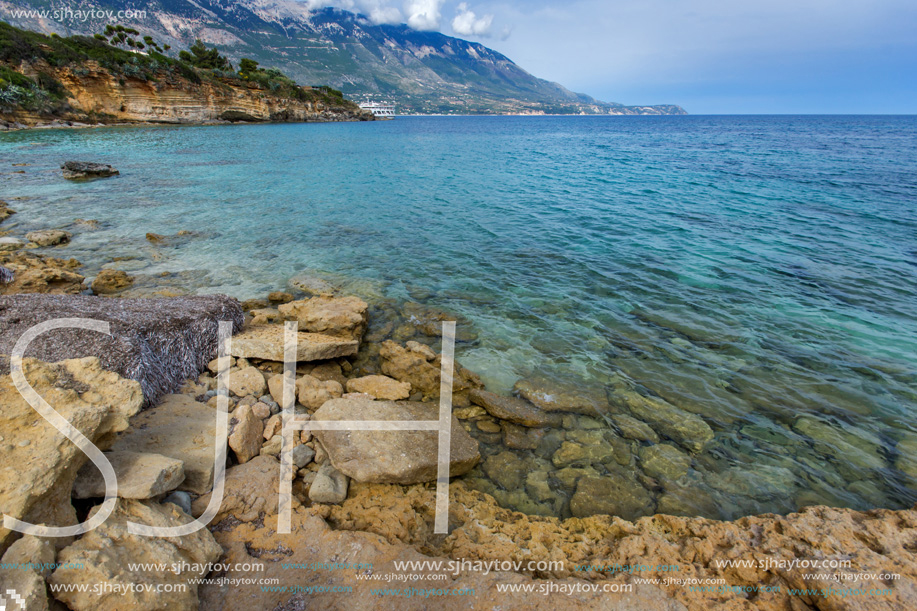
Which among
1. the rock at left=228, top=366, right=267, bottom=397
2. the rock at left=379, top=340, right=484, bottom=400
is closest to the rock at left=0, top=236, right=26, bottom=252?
the rock at left=228, top=366, right=267, bottom=397

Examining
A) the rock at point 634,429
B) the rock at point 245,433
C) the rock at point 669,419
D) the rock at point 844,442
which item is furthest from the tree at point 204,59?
the rock at point 844,442

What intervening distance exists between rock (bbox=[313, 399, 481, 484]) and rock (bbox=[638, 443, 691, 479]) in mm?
2411

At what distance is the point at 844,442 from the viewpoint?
18.2 feet

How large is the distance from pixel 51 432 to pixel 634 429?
21.9ft

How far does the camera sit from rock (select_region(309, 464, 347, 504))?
417 cm

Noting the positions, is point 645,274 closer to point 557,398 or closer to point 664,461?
point 557,398

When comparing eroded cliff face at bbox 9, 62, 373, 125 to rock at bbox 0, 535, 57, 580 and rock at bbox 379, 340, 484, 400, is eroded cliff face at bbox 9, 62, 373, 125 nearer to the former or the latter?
rock at bbox 379, 340, 484, 400

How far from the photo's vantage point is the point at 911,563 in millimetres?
3201

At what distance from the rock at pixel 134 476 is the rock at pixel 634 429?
5.66 metres

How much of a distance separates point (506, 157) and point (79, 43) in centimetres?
8221

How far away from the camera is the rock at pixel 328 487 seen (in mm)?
4168

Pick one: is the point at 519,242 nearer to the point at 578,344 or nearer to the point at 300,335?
the point at 578,344

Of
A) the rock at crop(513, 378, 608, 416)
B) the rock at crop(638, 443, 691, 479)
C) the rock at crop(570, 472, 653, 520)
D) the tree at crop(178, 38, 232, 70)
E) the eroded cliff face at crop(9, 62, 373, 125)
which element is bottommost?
the rock at crop(570, 472, 653, 520)

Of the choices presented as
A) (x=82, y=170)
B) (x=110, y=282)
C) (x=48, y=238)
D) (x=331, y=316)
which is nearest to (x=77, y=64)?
(x=82, y=170)
